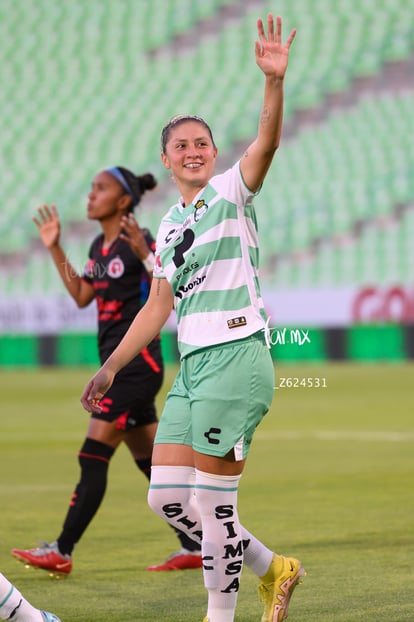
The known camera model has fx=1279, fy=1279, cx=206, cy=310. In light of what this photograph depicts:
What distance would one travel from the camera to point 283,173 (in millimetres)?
27266

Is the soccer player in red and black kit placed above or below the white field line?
above

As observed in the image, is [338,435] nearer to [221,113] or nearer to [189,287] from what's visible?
[189,287]

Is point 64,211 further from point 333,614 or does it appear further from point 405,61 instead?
point 333,614

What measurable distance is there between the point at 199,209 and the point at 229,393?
2.40 ft

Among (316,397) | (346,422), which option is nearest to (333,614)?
(346,422)

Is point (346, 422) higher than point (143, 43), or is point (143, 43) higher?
point (143, 43)

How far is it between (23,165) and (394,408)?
15.5 metres

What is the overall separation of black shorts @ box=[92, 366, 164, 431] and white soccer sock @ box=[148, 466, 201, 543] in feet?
5.60

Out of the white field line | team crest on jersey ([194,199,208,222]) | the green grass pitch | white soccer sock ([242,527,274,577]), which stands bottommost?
the white field line

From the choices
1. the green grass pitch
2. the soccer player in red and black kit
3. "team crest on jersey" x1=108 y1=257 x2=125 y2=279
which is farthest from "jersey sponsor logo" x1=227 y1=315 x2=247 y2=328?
"team crest on jersey" x1=108 y1=257 x2=125 y2=279

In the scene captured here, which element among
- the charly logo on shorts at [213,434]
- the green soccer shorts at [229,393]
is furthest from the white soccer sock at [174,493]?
the charly logo on shorts at [213,434]

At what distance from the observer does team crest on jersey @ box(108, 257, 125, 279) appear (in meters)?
7.19

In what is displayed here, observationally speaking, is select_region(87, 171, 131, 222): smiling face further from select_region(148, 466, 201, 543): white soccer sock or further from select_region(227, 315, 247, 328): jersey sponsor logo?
select_region(227, 315, 247, 328): jersey sponsor logo

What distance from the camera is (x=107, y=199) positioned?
739 cm
